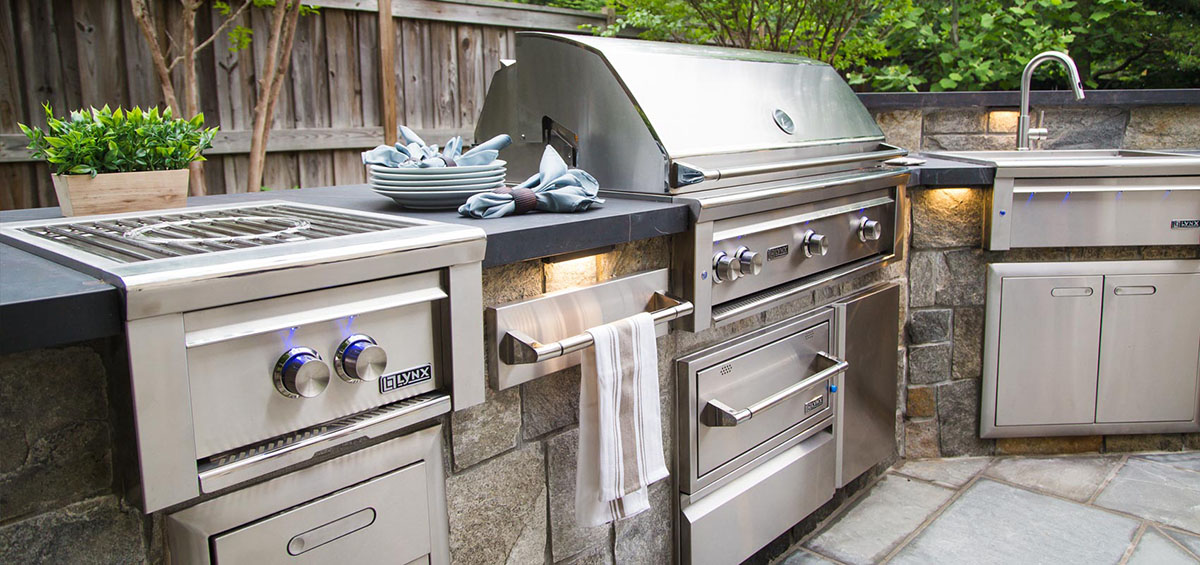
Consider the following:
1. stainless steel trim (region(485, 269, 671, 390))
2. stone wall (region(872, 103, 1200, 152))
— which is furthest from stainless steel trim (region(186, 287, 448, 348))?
stone wall (region(872, 103, 1200, 152))

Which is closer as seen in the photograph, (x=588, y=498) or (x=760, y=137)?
(x=588, y=498)

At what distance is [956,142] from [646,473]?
266 centimetres

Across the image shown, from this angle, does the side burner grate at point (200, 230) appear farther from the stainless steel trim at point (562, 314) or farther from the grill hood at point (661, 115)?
the grill hood at point (661, 115)

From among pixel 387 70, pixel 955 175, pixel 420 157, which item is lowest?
pixel 955 175

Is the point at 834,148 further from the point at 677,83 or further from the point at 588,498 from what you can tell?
the point at 588,498

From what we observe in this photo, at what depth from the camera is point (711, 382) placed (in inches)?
75.1

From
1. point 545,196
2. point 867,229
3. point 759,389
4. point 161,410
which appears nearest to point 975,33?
point 867,229

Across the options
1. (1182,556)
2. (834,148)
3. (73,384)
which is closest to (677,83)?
(834,148)

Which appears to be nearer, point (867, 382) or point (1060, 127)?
point (867, 382)

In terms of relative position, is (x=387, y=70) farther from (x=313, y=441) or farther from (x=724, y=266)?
(x=313, y=441)

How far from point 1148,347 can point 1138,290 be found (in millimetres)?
210

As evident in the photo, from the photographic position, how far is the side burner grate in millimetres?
1157

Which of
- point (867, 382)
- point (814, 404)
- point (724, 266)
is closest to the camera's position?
point (724, 266)

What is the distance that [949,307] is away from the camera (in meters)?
2.92
